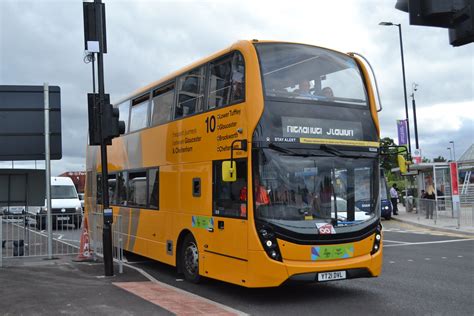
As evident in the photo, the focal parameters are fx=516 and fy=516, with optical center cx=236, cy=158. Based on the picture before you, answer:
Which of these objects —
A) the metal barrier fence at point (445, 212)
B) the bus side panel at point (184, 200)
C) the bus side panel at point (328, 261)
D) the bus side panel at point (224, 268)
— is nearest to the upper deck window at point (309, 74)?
the bus side panel at point (184, 200)

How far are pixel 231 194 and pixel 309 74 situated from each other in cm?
233

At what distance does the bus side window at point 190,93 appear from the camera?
938 cm

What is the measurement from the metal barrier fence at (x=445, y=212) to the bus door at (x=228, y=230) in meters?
14.8

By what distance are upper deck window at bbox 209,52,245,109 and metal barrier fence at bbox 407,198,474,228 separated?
15.0 metres

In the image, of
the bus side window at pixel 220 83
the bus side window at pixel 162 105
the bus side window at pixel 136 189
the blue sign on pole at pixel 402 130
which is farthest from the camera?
the blue sign on pole at pixel 402 130

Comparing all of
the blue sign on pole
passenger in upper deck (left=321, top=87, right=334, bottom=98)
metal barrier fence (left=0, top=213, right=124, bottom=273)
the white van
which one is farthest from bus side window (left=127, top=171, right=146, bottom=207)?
the blue sign on pole

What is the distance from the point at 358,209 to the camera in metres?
8.24

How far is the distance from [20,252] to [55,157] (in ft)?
7.89

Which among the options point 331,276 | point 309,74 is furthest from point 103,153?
point 331,276

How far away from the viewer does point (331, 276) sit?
7.73 metres

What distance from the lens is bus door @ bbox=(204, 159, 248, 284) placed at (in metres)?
7.75

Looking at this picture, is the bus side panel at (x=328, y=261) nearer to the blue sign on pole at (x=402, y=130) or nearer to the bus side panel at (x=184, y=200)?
the bus side panel at (x=184, y=200)

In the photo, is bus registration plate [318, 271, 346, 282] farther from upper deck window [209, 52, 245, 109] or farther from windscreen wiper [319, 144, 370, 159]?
upper deck window [209, 52, 245, 109]

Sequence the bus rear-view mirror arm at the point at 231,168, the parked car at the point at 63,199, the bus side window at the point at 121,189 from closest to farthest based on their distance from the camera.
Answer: the bus rear-view mirror arm at the point at 231,168 < the bus side window at the point at 121,189 < the parked car at the point at 63,199
